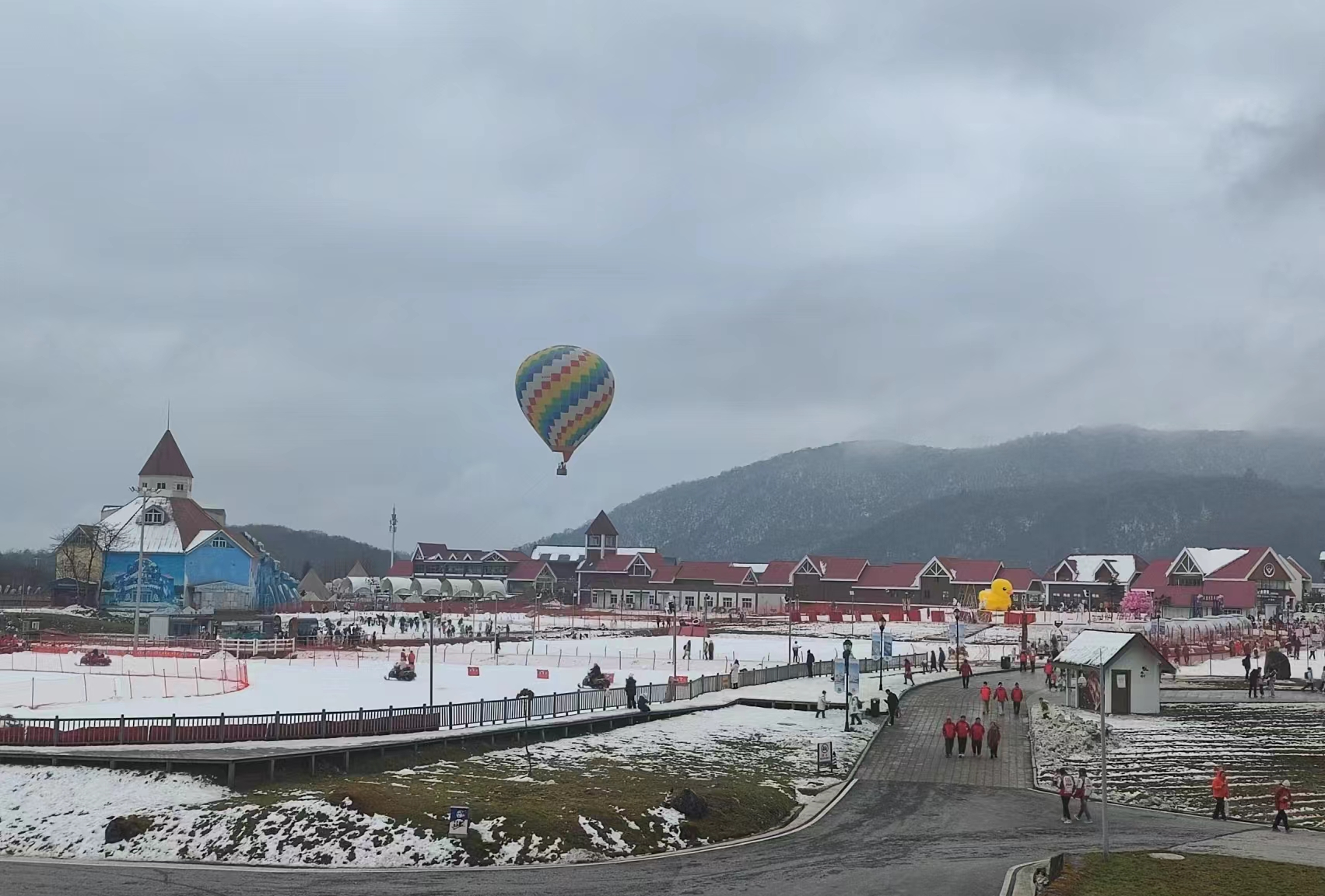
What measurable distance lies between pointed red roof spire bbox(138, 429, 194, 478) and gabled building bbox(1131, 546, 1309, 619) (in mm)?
98663

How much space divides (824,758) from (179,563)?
89158 millimetres

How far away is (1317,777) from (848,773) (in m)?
13.7

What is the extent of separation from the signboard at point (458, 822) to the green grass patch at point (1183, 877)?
41.8 ft

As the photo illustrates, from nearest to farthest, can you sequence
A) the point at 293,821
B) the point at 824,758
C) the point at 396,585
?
the point at 293,821, the point at 824,758, the point at 396,585

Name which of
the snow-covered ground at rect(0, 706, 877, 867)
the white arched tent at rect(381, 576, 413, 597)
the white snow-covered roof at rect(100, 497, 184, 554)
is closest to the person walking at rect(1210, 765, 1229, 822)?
the snow-covered ground at rect(0, 706, 877, 867)

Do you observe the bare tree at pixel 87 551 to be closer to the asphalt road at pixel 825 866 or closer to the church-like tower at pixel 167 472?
the church-like tower at pixel 167 472

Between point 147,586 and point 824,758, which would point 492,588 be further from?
point 824,758

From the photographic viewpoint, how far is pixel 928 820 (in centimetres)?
3192

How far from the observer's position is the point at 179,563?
372 ft

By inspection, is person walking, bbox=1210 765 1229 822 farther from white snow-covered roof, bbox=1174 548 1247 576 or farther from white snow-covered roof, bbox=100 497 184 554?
white snow-covered roof, bbox=100 497 184 554

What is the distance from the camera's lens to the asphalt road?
81.5ft

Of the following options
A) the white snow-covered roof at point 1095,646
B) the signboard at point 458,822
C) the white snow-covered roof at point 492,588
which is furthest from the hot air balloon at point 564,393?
the white snow-covered roof at point 492,588

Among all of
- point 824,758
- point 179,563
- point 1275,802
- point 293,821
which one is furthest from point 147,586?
point 1275,802

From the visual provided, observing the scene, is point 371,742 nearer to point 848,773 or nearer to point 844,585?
point 848,773
